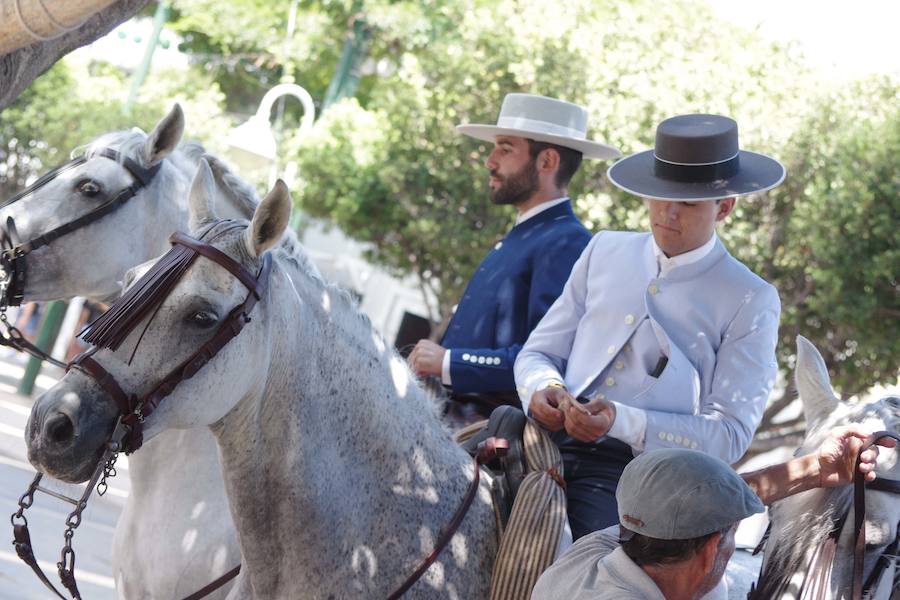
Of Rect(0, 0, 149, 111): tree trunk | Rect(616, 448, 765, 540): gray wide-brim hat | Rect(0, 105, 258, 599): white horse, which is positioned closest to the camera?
Rect(616, 448, 765, 540): gray wide-brim hat

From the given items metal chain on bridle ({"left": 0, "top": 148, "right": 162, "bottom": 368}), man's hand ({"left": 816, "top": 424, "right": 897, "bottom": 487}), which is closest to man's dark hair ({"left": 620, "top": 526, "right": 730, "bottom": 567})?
man's hand ({"left": 816, "top": 424, "right": 897, "bottom": 487})

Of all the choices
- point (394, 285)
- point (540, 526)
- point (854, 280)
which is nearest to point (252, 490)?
point (540, 526)

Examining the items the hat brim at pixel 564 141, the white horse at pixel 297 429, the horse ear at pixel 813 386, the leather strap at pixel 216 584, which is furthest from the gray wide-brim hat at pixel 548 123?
the leather strap at pixel 216 584

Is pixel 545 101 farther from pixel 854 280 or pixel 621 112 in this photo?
pixel 621 112

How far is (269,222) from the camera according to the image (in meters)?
3.37

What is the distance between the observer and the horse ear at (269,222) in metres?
3.33

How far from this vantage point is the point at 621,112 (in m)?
17.1

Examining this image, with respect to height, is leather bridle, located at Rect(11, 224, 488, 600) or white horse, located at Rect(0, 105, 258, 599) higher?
leather bridle, located at Rect(11, 224, 488, 600)

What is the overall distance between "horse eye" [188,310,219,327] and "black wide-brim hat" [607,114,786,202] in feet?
4.96

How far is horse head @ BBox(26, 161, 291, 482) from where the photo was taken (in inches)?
122

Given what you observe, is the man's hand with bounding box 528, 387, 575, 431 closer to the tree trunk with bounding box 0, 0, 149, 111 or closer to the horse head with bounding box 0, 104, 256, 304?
the horse head with bounding box 0, 104, 256, 304

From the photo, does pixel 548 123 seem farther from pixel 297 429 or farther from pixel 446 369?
pixel 297 429

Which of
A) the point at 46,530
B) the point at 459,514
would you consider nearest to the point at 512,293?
the point at 459,514

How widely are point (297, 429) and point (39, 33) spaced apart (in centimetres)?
205
